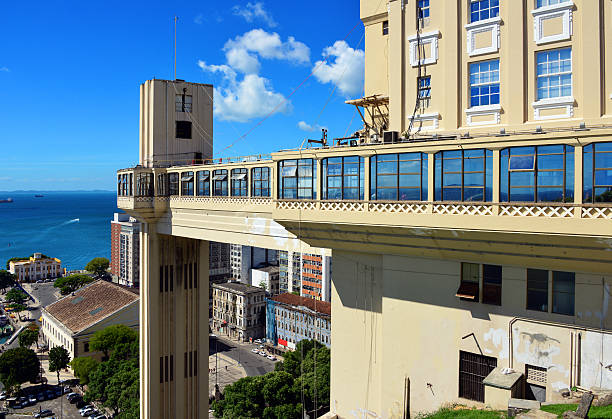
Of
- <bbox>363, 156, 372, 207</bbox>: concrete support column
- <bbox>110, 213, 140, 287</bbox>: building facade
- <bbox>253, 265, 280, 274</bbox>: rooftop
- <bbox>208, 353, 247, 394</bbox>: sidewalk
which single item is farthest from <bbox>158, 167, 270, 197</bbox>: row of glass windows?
<bbox>110, 213, 140, 287</bbox>: building facade

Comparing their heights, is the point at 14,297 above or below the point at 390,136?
below

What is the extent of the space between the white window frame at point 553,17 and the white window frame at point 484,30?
98 centimetres

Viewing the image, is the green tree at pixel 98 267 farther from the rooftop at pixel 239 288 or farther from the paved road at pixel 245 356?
the paved road at pixel 245 356

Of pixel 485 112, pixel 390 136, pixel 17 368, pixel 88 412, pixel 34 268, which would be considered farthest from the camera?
pixel 34 268

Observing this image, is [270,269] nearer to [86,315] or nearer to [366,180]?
[86,315]

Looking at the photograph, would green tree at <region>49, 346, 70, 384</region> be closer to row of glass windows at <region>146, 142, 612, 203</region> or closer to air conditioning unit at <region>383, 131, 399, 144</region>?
row of glass windows at <region>146, 142, 612, 203</region>

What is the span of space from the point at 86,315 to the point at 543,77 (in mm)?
76774

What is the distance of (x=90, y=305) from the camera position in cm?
7650

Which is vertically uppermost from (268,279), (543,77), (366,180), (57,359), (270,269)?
(543,77)

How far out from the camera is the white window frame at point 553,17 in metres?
12.0

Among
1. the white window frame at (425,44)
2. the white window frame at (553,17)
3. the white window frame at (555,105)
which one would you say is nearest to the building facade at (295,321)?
the white window frame at (425,44)

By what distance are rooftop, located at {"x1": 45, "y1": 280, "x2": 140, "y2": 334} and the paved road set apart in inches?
721

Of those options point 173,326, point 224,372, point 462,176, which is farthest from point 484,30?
point 224,372

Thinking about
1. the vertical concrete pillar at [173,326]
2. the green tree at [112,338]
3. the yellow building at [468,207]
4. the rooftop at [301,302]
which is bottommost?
the green tree at [112,338]
